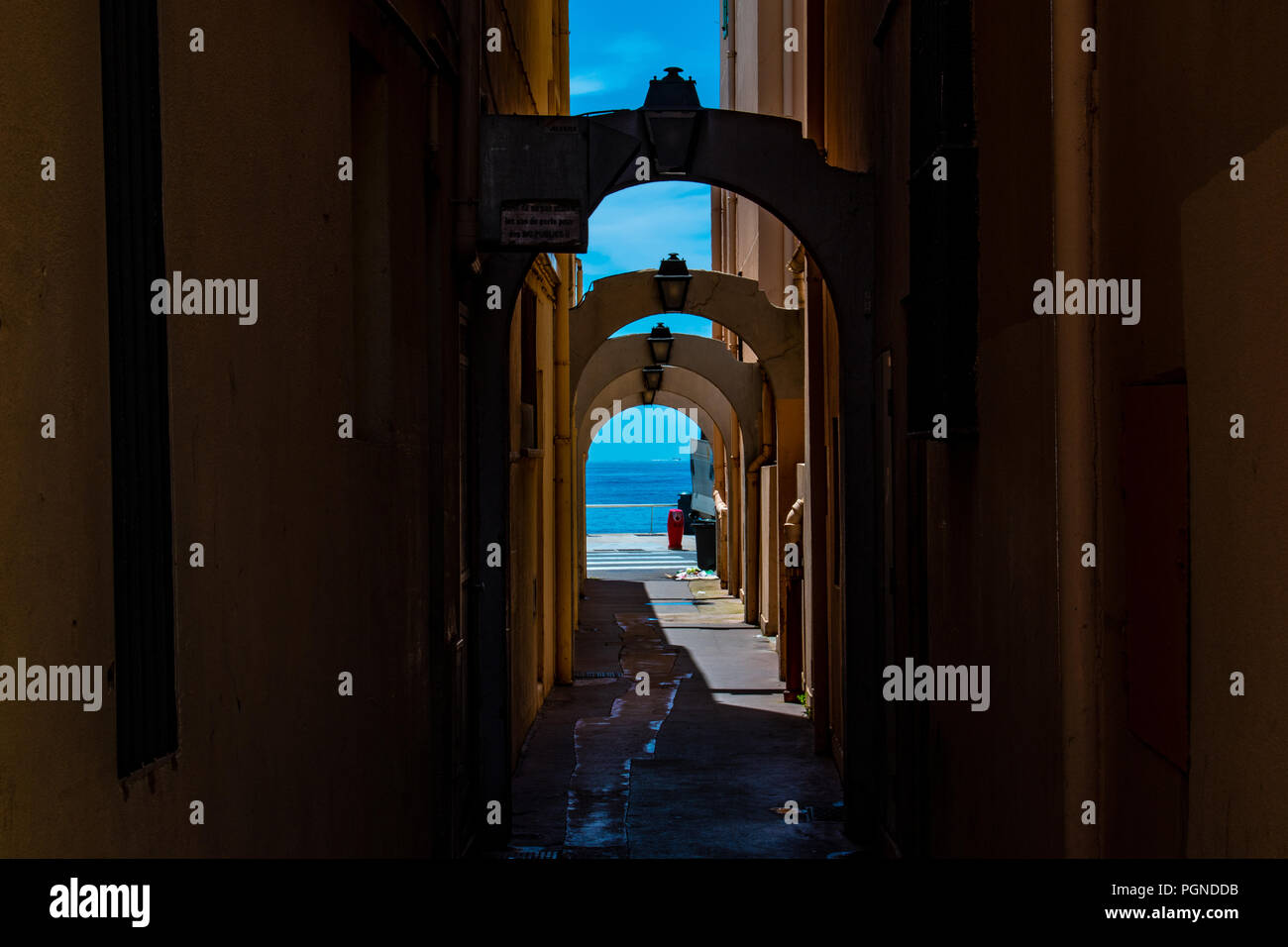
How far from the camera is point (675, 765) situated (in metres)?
10.3

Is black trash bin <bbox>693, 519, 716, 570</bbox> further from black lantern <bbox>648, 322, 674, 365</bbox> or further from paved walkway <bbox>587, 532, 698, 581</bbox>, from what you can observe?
black lantern <bbox>648, 322, 674, 365</bbox>

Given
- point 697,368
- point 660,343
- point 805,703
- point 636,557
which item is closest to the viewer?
point 805,703

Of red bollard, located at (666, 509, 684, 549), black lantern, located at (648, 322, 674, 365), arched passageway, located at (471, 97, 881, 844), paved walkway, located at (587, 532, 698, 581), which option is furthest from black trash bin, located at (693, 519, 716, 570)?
arched passageway, located at (471, 97, 881, 844)

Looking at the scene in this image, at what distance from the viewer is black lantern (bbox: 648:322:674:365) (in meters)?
18.6

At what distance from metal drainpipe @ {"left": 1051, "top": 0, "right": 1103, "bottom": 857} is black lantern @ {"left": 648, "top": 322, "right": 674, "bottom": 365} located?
49.1 feet

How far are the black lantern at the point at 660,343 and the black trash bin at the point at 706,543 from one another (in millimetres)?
9529

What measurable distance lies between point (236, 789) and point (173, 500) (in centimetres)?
83

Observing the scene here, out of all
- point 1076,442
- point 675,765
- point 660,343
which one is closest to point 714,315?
point 660,343

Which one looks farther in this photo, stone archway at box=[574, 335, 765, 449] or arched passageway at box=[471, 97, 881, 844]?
stone archway at box=[574, 335, 765, 449]

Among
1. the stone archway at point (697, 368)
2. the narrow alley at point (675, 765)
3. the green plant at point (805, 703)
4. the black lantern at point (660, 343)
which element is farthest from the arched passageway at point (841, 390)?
the stone archway at point (697, 368)

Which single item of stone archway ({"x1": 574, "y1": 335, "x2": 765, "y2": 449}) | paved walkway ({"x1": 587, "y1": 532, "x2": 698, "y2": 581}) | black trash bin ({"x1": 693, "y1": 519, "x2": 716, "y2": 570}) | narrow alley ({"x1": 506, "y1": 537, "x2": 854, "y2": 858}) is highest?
stone archway ({"x1": 574, "y1": 335, "x2": 765, "y2": 449})

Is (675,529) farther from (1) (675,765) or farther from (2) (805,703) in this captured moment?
(1) (675,765)

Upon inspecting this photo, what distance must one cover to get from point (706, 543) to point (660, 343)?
413 inches
